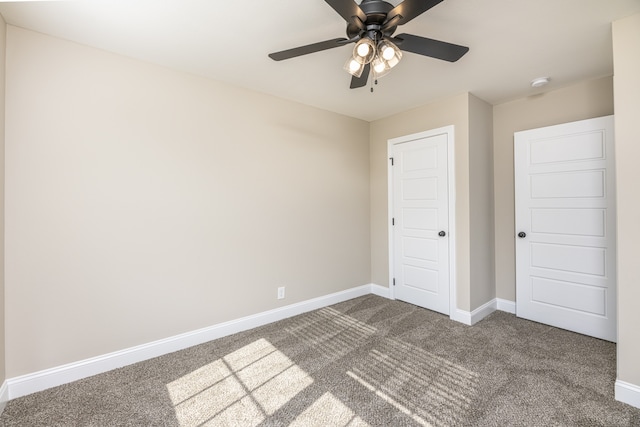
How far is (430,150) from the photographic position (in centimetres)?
334

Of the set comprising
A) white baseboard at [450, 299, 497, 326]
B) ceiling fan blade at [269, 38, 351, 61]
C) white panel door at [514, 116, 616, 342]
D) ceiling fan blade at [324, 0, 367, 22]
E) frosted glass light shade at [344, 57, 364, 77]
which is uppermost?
ceiling fan blade at [324, 0, 367, 22]

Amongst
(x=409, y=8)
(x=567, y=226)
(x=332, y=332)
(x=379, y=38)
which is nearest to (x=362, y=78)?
(x=379, y=38)

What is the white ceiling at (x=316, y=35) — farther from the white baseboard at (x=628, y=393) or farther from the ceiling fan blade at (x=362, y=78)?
the white baseboard at (x=628, y=393)

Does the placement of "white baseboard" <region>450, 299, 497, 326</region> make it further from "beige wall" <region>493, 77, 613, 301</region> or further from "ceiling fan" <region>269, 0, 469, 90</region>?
"ceiling fan" <region>269, 0, 469, 90</region>

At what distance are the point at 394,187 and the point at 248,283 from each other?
217cm

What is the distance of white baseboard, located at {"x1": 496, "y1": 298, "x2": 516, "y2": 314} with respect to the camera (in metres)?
3.29

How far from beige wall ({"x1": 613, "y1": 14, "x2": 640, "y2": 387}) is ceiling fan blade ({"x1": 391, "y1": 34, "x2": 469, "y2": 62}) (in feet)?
3.63

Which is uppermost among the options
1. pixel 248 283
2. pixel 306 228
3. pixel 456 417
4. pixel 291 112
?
pixel 291 112

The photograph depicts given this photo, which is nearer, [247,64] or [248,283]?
[247,64]

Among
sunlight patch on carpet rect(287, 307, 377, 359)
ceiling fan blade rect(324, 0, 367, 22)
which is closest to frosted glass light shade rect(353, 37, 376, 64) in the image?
ceiling fan blade rect(324, 0, 367, 22)

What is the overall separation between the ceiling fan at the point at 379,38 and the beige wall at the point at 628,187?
1.13 m

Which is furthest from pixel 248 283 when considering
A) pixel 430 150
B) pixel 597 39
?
pixel 597 39

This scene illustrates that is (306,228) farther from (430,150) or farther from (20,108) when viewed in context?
(20,108)

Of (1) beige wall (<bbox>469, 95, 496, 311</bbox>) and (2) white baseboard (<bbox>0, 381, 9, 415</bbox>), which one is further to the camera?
(1) beige wall (<bbox>469, 95, 496, 311</bbox>)
